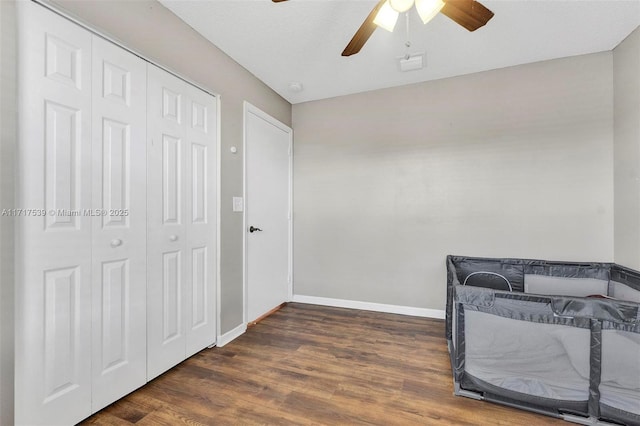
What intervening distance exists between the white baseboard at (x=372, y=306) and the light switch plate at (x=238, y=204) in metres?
1.53

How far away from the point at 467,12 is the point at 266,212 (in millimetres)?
2395

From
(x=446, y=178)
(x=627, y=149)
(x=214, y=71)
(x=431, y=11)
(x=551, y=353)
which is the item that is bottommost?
(x=551, y=353)

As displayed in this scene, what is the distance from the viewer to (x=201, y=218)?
2229 mm

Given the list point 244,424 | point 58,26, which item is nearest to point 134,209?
point 58,26

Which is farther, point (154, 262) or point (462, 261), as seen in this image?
point (462, 261)

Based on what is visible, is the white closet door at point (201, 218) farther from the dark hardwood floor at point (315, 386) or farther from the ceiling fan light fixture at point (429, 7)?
the ceiling fan light fixture at point (429, 7)

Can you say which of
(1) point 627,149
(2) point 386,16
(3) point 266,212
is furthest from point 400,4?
(1) point 627,149

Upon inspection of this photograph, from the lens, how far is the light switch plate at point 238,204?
8.41ft

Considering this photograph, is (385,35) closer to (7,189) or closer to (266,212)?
(266,212)

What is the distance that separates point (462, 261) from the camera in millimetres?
2703

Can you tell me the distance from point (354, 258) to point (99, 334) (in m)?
2.43

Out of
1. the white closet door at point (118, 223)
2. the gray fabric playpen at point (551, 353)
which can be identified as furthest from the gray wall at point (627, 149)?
the white closet door at point (118, 223)

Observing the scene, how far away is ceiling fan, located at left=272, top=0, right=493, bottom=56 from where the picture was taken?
4.55 ft

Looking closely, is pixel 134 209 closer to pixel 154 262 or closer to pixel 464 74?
pixel 154 262
